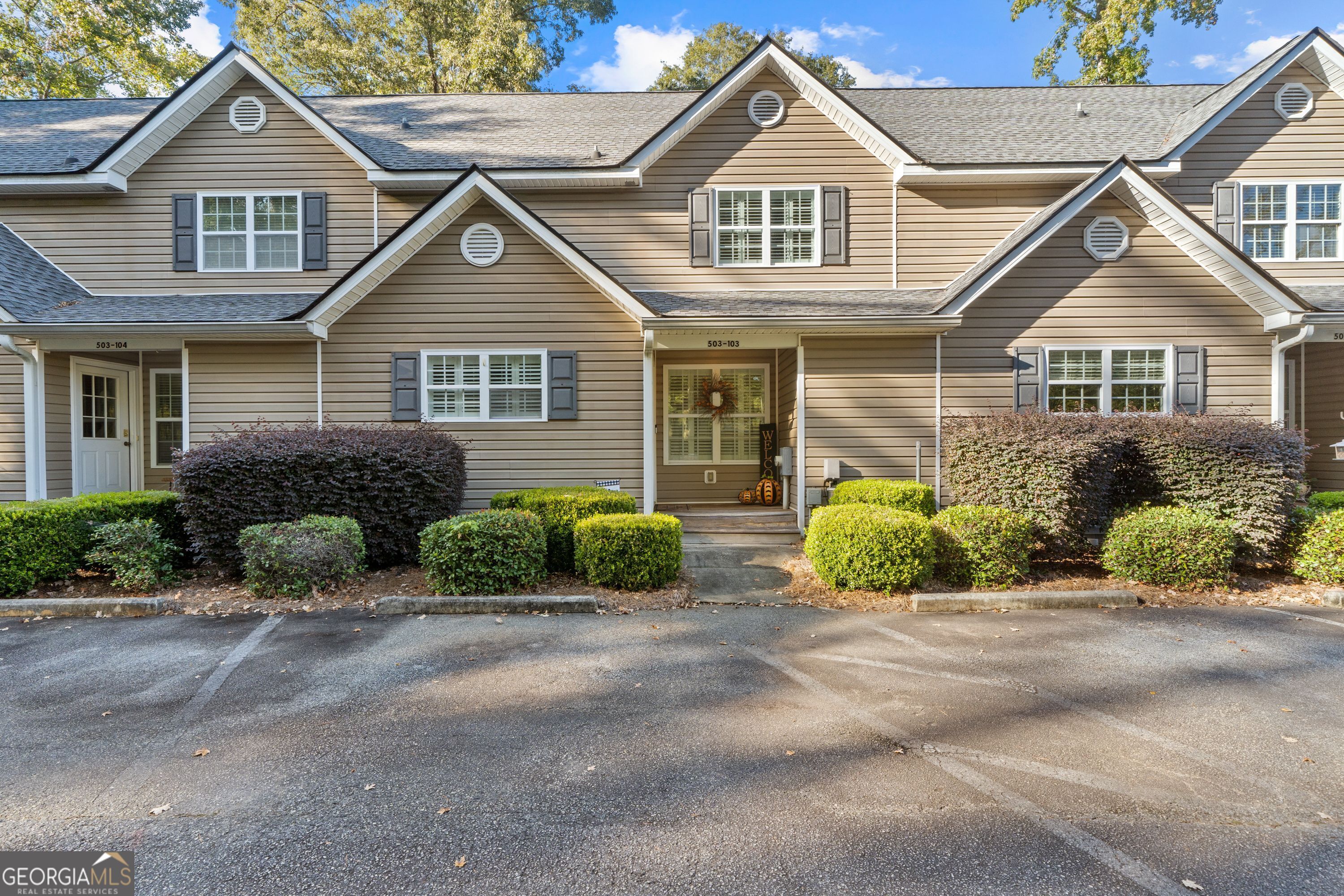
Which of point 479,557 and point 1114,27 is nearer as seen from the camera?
point 479,557

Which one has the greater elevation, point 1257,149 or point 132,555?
point 1257,149

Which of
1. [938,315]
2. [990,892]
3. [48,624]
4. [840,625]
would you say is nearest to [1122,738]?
[990,892]

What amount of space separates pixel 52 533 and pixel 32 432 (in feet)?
14.1

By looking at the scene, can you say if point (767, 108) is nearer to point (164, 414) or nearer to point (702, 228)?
point (702, 228)

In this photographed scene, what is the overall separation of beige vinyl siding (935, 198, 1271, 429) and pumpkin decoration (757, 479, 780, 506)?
3.87m

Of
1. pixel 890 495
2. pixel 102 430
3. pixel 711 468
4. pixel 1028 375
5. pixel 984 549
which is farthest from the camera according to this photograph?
pixel 711 468

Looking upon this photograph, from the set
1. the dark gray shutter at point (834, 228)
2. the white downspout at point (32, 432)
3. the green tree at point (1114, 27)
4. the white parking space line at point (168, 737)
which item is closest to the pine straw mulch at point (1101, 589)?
the white parking space line at point (168, 737)

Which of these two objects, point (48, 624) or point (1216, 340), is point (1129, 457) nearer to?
point (1216, 340)

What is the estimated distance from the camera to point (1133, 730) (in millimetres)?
3750

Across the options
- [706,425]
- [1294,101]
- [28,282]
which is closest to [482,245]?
[706,425]

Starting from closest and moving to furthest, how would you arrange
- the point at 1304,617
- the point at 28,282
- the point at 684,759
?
the point at 684,759, the point at 1304,617, the point at 28,282

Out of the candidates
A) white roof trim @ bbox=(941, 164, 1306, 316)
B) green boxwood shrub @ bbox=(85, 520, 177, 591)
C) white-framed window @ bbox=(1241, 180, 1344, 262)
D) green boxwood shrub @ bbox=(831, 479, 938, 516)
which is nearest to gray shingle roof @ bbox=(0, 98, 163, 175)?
green boxwood shrub @ bbox=(85, 520, 177, 591)

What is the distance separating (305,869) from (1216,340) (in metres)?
12.1

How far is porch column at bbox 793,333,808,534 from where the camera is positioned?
9.84 meters
